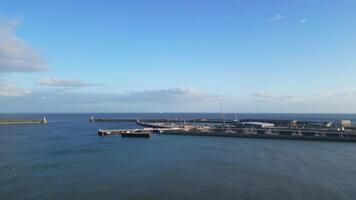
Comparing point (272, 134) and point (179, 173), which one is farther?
point (272, 134)

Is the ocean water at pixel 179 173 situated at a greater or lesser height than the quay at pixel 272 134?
lesser

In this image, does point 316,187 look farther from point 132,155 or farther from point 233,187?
point 132,155

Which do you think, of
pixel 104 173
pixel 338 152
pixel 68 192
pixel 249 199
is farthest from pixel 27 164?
pixel 338 152

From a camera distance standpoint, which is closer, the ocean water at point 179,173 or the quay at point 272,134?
the ocean water at point 179,173

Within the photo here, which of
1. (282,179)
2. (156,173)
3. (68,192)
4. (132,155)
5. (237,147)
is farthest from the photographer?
(237,147)

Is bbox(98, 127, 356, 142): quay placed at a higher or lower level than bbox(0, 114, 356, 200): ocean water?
higher

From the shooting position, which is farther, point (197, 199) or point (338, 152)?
point (338, 152)

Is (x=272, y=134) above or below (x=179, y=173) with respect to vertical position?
above

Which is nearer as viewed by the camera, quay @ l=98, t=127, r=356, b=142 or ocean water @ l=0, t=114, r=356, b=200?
ocean water @ l=0, t=114, r=356, b=200
